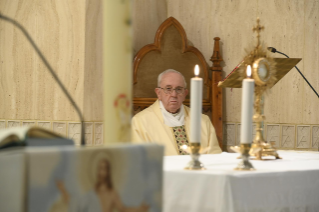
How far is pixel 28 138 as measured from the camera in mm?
748

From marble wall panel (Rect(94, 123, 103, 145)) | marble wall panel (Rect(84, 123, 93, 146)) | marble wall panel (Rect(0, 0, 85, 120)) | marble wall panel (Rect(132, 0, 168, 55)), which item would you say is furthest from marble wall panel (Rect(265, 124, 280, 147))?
marble wall panel (Rect(0, 0, 85, 120))

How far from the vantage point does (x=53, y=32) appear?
492 centimetres

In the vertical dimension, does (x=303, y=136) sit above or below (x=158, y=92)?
below

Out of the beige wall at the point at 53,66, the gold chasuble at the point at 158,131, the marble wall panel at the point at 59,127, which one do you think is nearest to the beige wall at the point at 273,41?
the gold chasuble at the point at 158,131

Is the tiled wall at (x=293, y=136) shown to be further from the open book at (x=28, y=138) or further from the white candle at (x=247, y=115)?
the open book at (x=28, y=138)

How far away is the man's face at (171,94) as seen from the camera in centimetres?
487

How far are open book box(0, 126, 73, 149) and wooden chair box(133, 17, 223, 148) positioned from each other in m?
4.19

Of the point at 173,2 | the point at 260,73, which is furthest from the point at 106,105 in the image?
the point at 173,2

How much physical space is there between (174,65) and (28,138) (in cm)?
454

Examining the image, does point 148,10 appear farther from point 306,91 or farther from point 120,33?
point 120,33

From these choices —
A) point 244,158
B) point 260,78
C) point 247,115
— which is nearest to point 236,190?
point 244,158

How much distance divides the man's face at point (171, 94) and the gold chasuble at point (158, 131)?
113mm

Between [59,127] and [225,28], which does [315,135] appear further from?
[59,127]

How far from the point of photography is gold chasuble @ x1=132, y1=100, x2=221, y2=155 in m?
4.63
